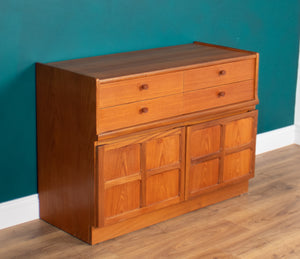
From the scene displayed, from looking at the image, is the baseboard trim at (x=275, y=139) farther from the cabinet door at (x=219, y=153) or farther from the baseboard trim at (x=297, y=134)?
the cabinet door at (x=219, y=153)

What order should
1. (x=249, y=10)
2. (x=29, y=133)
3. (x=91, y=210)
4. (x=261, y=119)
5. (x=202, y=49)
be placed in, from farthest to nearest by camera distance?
(x=261, y=119)
(x=249, y=10)
(x=202, y=49)
(x=29, y=133)
(x=91, y=210)

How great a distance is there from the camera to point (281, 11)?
3.98 meters

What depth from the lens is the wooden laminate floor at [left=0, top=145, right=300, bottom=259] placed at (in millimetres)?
2715

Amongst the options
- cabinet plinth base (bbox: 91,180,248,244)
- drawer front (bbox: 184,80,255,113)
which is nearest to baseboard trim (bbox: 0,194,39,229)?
cabinet plinth base (bbox: 91,180,248,244)

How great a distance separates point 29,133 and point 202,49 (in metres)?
1.11

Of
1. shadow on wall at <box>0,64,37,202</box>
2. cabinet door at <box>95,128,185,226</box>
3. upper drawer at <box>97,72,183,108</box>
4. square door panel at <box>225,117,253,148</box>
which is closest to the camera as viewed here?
upper drawer at <box>97,72,183,108</box>

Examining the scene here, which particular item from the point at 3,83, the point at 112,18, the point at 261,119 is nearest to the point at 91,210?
the point at 3,83

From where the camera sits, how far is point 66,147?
2.80m

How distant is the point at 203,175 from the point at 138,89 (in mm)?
703

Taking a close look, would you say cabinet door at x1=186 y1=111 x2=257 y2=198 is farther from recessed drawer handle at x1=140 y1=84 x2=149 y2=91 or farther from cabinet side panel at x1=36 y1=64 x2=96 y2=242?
cabinet side panel at x1=36 y1=64 x2=96 y2=242

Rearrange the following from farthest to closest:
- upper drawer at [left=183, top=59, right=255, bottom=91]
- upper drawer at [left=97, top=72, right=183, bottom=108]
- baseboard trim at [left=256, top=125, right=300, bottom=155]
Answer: baseboard trim at [left=256, top=125, right=300, bottom=155], upper drawer at [left=183, top=59, right=255, bottom=91], upper drawer at [left=97, top=72, right=183, bottom=108]

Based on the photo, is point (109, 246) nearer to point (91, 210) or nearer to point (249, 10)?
point (91, 210)

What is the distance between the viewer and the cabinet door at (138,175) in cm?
271

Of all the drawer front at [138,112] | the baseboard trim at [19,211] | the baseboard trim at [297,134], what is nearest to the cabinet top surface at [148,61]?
the drawer front at [138,112]
